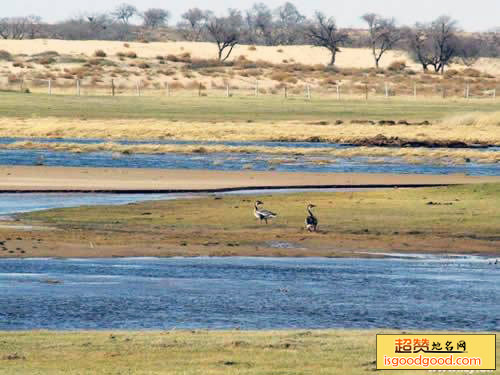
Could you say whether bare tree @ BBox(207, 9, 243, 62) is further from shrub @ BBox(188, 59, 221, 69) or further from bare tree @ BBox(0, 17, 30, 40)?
bare tree @ BBox(0, 17, 30, 40)

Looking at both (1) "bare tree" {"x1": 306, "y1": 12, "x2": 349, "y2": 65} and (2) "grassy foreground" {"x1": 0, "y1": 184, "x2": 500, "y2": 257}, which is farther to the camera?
(1) "bare tree" {"x1": 306, "y1": 12, "x2": 349, "y2": 65}

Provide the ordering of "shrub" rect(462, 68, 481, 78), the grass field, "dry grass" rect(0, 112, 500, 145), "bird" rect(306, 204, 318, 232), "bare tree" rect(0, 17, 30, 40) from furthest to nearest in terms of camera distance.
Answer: "bare tree" rect(0, 17, 30, 40)
"shrub" rect(462, 68, 481, 78)
the grass field
"dry grass" rect(0, 112, 500, 145)
"bird" rect(306, 204, 318, 232)

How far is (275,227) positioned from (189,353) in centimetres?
1426

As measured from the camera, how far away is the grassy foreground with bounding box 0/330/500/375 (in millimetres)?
13734

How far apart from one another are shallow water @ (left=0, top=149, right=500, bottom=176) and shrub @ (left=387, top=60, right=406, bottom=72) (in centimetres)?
7269

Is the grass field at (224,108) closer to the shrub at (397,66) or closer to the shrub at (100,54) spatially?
the shrub at (397,66)

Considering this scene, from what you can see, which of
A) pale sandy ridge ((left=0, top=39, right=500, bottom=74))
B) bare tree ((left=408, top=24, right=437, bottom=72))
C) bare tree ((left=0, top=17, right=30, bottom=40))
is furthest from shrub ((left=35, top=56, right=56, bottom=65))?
bare tree ((left=0, top=17, right=30, bottom=40))

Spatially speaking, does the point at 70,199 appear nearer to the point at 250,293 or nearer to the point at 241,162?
the point at 250,293

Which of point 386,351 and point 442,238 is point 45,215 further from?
point 386,351

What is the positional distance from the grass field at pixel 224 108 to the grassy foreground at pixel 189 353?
53636mm

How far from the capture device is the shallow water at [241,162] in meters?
46.7

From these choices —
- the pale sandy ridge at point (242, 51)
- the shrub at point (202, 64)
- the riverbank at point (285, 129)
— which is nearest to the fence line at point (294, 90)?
the shrub at point (202, 64)

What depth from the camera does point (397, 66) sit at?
416ft

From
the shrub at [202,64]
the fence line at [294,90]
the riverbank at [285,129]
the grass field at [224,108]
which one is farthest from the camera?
the shrub at [202,64]
